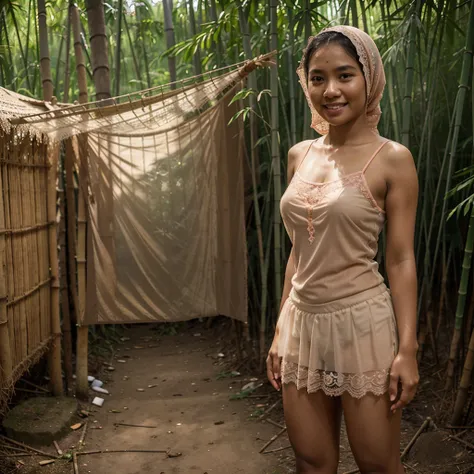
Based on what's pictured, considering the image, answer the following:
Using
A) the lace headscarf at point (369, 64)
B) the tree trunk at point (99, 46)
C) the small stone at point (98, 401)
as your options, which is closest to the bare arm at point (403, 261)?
the lace headscarf at point (369, 64)

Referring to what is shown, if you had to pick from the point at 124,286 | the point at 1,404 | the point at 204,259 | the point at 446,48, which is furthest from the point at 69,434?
the point at 446,48

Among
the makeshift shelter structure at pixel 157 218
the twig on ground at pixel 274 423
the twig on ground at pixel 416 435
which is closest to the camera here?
the twig on ground at pixel 416 435

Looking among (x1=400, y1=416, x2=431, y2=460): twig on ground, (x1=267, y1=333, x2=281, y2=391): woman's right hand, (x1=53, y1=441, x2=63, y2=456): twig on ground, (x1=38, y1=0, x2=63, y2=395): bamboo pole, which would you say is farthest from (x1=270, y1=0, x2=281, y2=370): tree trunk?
(x1=267, y1=333, x2=281, y2=391): woman's right hand

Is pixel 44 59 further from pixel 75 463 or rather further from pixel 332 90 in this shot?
pixel 332 90

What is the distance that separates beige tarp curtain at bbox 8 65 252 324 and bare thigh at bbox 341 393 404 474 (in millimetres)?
2026

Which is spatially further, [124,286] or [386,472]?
[124,286]

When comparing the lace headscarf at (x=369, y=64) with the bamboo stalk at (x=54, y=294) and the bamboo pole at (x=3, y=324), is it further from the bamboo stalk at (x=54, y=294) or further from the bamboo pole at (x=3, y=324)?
the bamboo stalk at (x=54, y=294)

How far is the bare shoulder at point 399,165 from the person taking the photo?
129 centimetres

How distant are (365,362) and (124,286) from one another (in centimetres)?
228

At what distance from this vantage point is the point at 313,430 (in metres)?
1.35

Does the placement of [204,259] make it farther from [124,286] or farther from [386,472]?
[386,472]

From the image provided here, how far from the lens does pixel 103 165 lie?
10.9 feet

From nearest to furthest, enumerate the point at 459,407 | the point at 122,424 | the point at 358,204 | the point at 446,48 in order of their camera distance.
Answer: the point at 358,204 < the point at 459,407 < the point at 122,424 < the point at 446,48

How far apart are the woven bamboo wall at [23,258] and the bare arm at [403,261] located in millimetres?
1847
